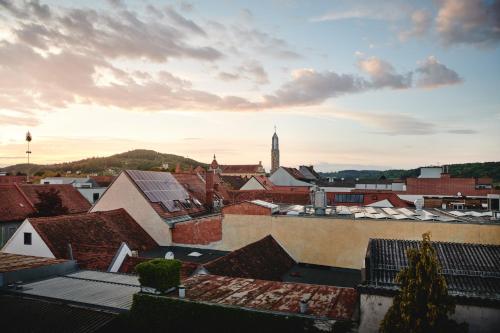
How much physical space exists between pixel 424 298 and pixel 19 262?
19910 millimetres

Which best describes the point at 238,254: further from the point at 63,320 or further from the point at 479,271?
the point at 479,271

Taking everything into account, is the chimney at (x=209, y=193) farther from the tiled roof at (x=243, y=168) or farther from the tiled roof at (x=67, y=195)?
the tiled roof at (x=243, y=168)

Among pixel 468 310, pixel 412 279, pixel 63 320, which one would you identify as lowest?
pixel 63 320

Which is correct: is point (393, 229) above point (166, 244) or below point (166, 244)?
above

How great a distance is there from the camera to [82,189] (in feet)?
172

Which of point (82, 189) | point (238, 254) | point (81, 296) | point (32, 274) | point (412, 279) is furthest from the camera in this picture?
point (82, 189)

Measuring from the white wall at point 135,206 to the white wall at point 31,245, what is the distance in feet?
28.8

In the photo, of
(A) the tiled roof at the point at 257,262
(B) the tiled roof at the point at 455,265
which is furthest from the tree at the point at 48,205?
(B) the tiled roof at the point at 455,265

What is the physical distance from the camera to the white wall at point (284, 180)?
279 feet

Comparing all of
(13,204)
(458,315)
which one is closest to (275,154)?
(13,204)

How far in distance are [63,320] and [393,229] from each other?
19795 millimetres

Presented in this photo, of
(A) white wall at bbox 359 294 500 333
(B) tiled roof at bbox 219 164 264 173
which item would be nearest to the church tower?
(B) tiled roof at bbox 219 164 264 173

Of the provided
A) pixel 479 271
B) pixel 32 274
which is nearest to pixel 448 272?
pixel 479 271

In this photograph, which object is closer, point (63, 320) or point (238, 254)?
point (63, 320)
